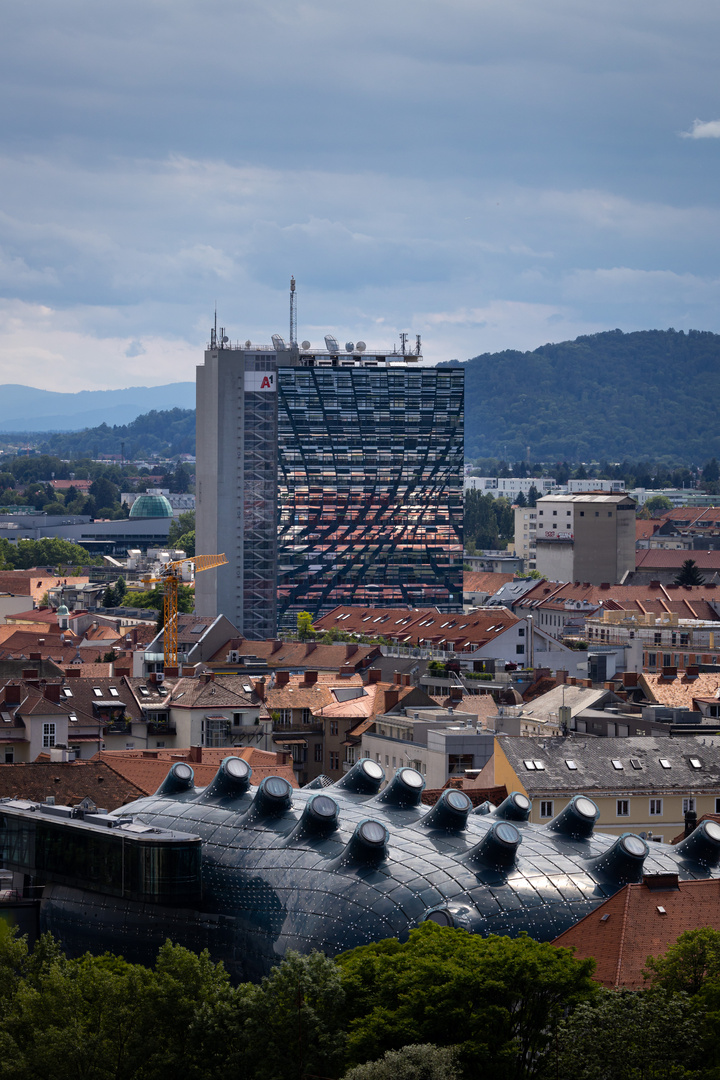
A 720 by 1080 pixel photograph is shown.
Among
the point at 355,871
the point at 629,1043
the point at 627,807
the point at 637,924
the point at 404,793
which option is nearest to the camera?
the point at 629,1043

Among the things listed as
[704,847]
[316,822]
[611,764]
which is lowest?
[611,764]

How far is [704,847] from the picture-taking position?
6956cm

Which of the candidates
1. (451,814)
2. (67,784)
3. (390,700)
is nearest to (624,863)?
(451,814)

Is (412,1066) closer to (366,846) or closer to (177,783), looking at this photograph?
(366,846)

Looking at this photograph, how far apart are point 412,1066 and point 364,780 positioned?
2551 centimetres

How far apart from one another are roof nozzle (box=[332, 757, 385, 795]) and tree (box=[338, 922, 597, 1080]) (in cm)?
2003

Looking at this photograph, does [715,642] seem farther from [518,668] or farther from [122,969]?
[122,969]

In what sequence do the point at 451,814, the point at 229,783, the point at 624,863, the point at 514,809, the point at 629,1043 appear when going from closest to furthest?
1. the point at 629,1043
2. the point at 624,863
3. the point at 451,814
4. the point at 514,809
5. the point at 229,783

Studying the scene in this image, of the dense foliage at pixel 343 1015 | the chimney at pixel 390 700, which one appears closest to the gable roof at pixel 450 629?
the chimney at pixel 390 700

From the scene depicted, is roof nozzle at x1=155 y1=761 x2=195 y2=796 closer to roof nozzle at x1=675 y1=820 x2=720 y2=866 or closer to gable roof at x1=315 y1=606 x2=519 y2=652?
roof nozzle at x1=675 y1=820 x2=720 y2=866

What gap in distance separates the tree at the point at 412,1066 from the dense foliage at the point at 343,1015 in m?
0.05

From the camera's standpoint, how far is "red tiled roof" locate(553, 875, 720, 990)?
190 ft

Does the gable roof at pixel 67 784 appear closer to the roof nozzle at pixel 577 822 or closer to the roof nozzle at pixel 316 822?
the roof nozzle at pixel 316 822

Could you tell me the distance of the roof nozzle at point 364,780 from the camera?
75.9 metres
